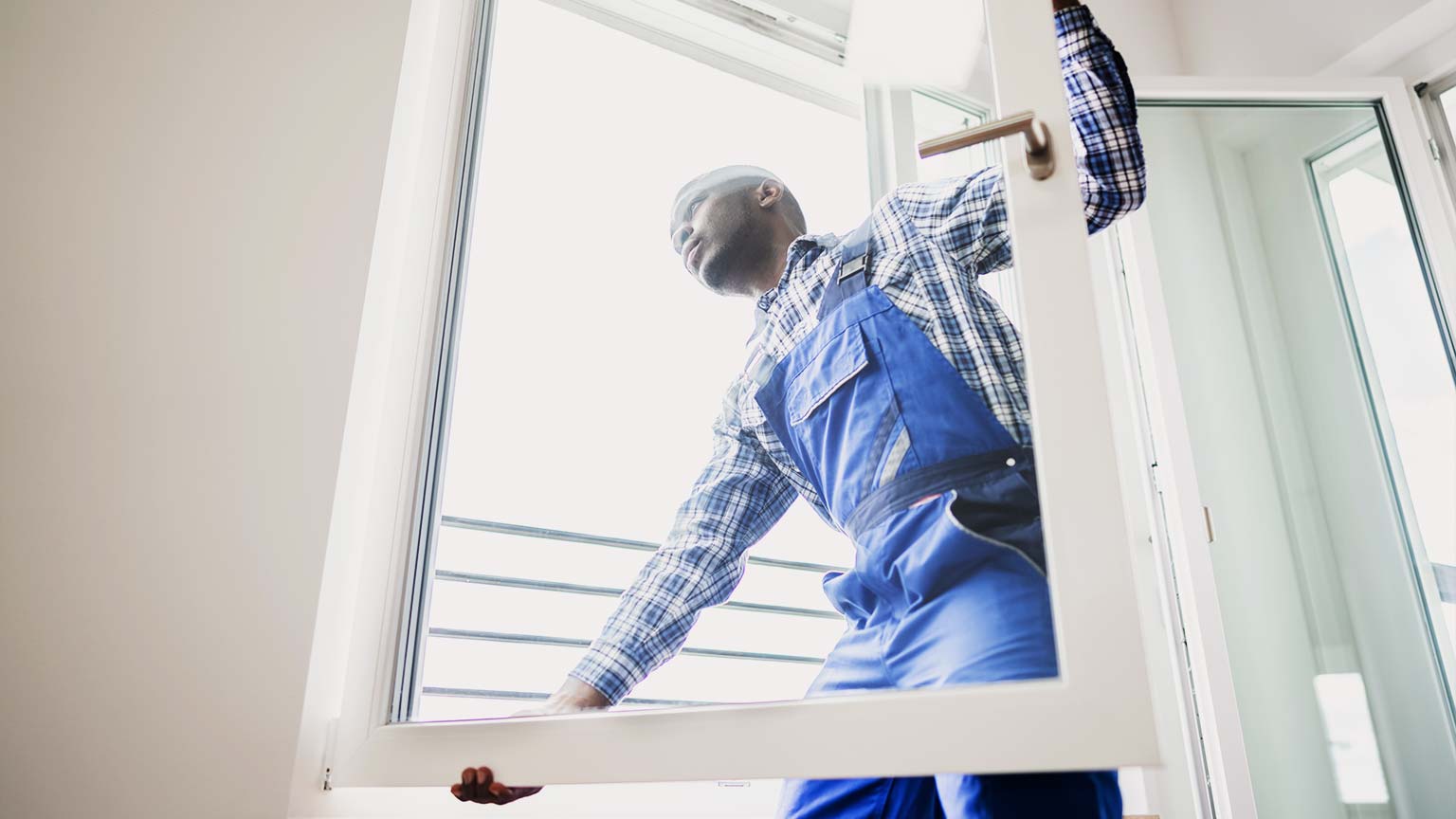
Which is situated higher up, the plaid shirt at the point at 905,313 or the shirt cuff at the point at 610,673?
the plaid shirt at the point at 905,313

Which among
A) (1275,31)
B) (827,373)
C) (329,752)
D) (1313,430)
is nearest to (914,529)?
(827,373)

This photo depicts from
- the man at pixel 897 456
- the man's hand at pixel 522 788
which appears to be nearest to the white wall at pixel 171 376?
the man's hand at pixel 522 788

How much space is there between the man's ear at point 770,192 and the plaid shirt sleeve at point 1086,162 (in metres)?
0.28

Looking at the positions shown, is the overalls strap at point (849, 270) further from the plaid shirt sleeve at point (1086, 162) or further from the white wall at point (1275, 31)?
the white wall at point (1275, 31)

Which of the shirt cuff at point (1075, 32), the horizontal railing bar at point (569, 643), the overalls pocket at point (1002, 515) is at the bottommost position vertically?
the horizontal railing bar at point (569, 643)

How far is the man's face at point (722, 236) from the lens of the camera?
1225 millimetres

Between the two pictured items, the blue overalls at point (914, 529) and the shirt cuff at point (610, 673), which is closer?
the blue overalls at point (914, 529)

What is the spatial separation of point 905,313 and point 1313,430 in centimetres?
122

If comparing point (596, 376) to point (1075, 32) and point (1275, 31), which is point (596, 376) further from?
point (1275, 31)

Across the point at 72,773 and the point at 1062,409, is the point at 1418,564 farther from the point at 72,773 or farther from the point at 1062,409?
the point at 72,773

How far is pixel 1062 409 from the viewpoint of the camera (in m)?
0.81

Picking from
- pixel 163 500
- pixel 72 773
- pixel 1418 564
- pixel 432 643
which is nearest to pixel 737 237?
pixel 432 643

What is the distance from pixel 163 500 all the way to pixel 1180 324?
180 centimetres

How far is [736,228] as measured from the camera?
1.26 meters
